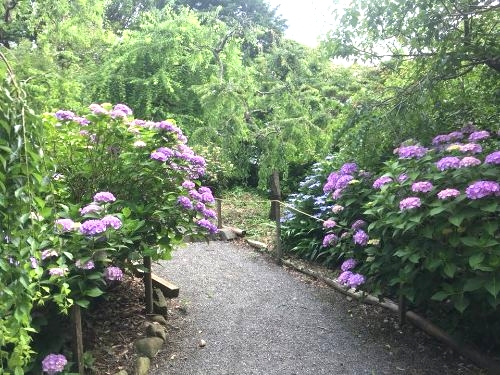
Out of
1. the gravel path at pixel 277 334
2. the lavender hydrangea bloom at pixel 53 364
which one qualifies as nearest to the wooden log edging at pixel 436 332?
the gravel path at pixel 277 334

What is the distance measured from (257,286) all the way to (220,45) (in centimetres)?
549

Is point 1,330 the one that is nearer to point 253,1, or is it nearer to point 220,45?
point 220,45

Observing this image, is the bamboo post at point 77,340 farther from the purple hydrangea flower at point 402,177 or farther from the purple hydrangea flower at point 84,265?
the purple hydrangea flower at point 402,177

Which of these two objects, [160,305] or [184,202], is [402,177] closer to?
[184,202]

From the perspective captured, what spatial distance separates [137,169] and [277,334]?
6.06 feet

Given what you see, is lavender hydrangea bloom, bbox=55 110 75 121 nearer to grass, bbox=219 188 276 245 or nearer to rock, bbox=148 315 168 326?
rock, bbox=148 315 168 326

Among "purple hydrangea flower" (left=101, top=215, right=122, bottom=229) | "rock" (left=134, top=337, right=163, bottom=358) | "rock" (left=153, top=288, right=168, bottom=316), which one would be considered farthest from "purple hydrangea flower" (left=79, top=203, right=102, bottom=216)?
"rock" (left=153, top=288, right=168, bottom=316)

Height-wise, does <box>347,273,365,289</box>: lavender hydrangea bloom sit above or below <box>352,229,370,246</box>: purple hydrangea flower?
below

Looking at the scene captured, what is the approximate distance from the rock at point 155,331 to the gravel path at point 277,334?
0.31ft

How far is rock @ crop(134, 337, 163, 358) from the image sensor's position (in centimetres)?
358

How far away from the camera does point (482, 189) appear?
2752mm

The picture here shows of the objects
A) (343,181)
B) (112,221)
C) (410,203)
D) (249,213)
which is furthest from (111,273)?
(249,213)

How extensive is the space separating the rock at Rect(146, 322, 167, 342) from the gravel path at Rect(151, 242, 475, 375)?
0.31ft

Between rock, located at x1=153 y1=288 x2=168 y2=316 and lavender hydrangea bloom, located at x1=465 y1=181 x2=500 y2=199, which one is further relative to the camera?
rock, located at x1=153 y1=288 x2=168 y2=316
